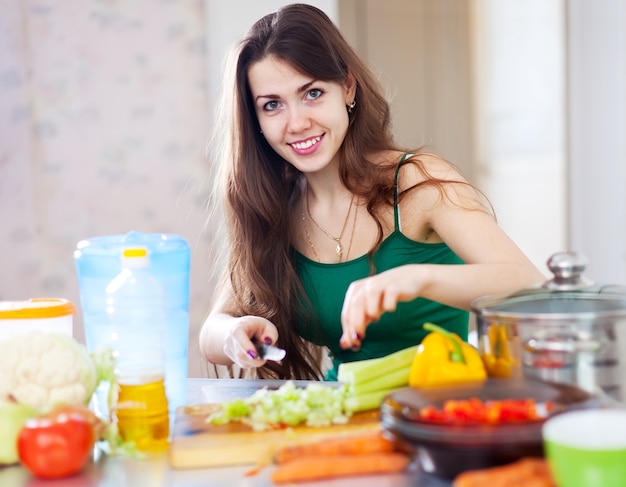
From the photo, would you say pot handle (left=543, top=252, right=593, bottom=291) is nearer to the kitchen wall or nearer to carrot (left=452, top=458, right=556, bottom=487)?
carrot (left=452, top=458, right=556, bottom=487)

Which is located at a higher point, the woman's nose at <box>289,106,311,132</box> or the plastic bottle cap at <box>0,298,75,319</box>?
the woman's nose at <box>289,106,311,132</box>

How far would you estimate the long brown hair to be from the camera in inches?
73.0

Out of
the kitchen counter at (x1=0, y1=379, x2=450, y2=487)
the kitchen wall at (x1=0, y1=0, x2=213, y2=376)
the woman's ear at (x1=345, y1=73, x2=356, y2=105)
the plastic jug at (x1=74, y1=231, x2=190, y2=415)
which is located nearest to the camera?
the kitchen counter at (x1=0, y1=379, x2=450, y2=487)

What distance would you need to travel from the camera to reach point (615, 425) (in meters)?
0.88

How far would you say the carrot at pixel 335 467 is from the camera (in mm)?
1000

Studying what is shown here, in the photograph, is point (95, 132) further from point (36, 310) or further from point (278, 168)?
point (36, 310)

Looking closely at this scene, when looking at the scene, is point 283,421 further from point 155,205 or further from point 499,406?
point 155,205

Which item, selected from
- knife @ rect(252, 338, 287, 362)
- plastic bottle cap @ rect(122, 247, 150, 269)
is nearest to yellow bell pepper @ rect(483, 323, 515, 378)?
knife @ rect(252, 338, 287, 362)

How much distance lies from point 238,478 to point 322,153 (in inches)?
38.8

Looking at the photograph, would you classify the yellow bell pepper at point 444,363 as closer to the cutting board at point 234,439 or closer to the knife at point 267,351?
the cutting board at point 234,439

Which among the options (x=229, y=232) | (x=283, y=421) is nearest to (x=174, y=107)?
(x=229, y=232)

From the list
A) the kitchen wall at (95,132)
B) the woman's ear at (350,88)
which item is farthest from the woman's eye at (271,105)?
the kitchen wall at (95,132)

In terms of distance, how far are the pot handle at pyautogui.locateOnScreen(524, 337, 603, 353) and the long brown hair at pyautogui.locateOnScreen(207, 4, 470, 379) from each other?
88 centimetres

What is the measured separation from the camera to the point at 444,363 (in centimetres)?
117
